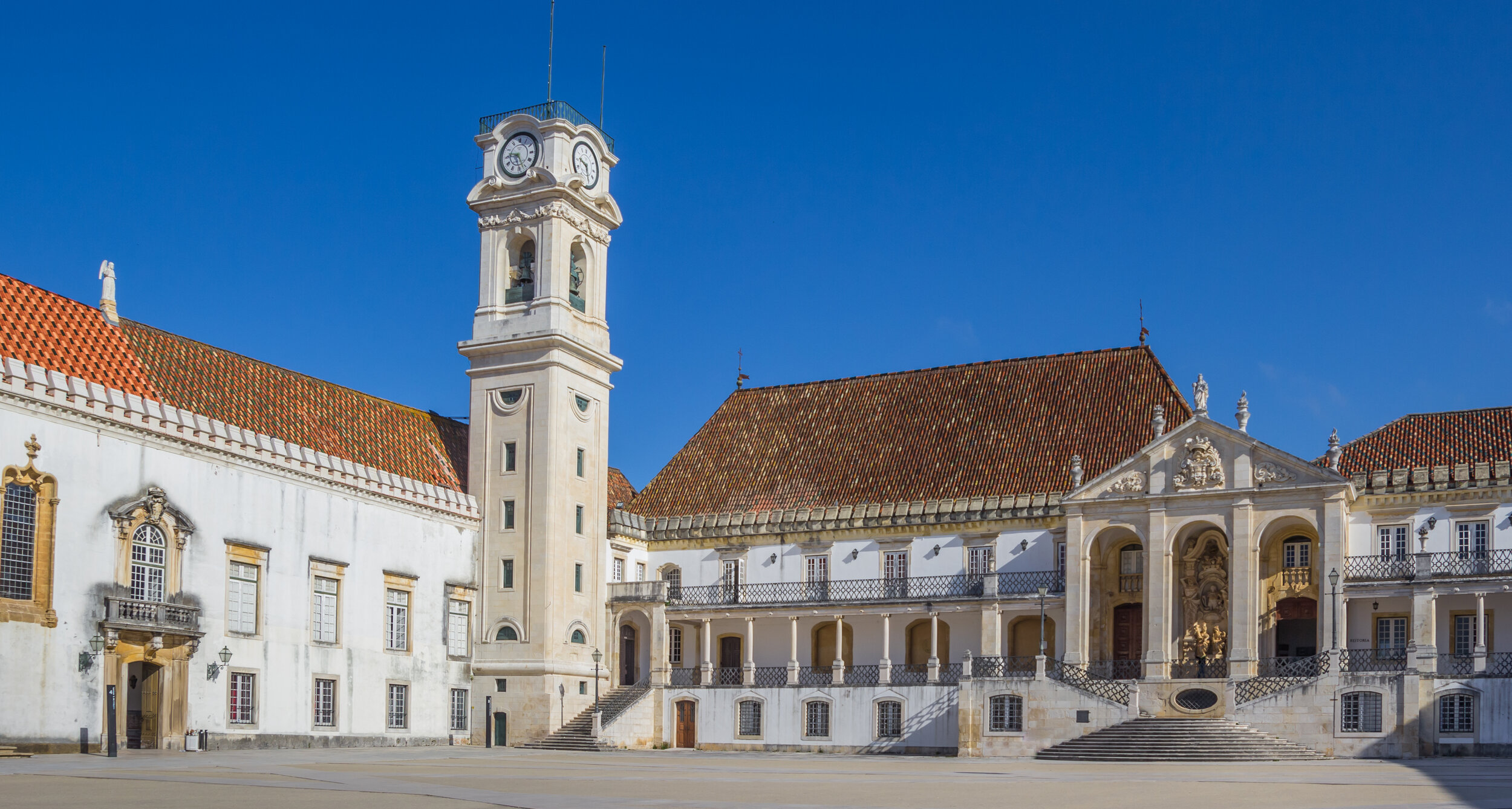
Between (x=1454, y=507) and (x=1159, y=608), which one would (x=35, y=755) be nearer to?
(x=1159, y=608)

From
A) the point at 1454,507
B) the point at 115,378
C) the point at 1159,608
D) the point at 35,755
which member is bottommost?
the point at 35,755

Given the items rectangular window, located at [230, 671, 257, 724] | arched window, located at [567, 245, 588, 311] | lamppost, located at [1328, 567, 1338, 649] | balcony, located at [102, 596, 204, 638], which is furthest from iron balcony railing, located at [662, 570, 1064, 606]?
balcony, located at [102, 596, 204, 638]

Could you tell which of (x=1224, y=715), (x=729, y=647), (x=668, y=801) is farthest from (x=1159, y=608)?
(x=668, y=801)

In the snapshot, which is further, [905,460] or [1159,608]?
[905,460]

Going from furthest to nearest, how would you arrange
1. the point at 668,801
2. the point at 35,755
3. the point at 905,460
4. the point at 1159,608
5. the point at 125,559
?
1. the point at 905,460
2. the point at 1159,608
3. the point at 125,559
4. the point at 35,755
5. the point at 668,801

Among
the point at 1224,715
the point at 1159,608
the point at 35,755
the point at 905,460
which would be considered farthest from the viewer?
the point at 905,460

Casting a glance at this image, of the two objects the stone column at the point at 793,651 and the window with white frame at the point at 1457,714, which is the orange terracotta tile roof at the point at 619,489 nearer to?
the stone column at the point at 793,651

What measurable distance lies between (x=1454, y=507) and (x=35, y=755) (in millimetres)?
34443

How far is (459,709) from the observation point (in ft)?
155

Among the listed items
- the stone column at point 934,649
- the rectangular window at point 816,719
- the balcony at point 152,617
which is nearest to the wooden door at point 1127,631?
the stone column at point 934,649

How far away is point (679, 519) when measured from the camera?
52719 mm

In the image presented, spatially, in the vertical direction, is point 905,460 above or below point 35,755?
above

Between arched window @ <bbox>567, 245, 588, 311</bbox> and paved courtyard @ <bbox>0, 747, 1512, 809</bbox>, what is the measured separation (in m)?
16.4

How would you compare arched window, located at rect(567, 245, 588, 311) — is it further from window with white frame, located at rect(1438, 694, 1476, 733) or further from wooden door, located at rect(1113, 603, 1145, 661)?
window with white frame, located at rect(1438, 694, 1476, 733)
